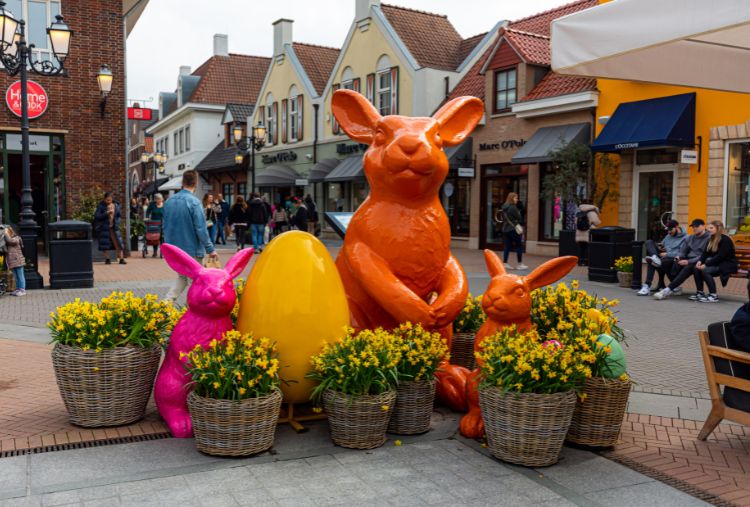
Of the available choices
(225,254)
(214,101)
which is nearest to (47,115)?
(225,254)

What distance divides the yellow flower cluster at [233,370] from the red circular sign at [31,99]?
15.5 m

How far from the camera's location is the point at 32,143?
17.1 metres

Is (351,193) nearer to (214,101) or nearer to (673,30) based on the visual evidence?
(214,101)

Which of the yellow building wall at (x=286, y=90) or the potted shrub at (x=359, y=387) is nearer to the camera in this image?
the potted shrub at (x=359, y=387)

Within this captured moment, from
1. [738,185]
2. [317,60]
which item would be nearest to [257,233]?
[738,185]

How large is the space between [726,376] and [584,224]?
1237 centimetres

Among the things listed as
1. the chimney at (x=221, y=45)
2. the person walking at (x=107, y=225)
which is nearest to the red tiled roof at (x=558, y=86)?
the person walking at (x=107, y=225)

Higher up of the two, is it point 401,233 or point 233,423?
point 401,233

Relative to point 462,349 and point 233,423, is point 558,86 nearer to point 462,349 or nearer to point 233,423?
point 462,349

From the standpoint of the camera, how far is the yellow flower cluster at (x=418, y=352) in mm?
4074

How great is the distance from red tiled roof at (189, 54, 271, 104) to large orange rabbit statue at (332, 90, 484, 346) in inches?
1419

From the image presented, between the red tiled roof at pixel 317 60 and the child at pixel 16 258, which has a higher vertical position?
the red tiled roof at pixel 317 60

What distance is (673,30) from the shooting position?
153 inches

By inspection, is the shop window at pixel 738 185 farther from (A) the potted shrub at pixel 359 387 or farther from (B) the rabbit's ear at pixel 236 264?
(B) the rabbit's ear at pixel 236 264
